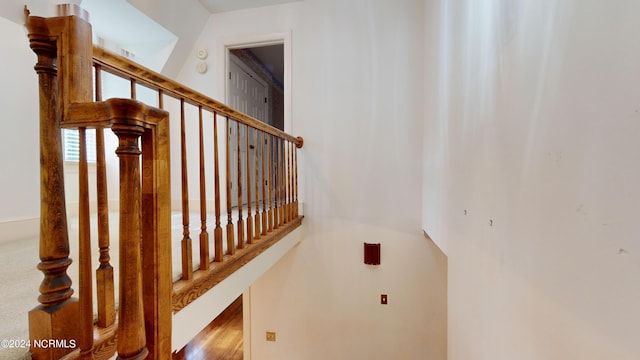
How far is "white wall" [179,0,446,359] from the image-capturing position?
2963mm

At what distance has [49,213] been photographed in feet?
2.21

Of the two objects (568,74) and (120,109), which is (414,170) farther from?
(120,109)

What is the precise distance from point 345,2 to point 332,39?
42 centimetres

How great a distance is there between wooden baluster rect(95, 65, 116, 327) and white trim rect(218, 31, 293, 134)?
96.6 inches

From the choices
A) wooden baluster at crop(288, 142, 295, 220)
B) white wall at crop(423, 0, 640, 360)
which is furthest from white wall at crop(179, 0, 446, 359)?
white wall at crop(423, 0, 640, 360)

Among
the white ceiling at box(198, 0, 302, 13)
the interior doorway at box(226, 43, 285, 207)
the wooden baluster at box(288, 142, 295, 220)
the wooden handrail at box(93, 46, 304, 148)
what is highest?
the white ceiling at box(198, 0, 302, 13)

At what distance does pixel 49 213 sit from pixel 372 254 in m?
2.78

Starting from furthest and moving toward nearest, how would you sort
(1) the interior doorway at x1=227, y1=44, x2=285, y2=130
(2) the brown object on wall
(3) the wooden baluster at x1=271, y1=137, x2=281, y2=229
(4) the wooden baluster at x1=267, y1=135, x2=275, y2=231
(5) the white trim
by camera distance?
1. (1) the interior doorway at x1=227, y1=44, x2=285, y2=130
2. (5) the white trim
3. (2) the brown object on wall
4. (3) the wooden baluster at x1=271, y1=137, x2=281, y2=229
5. (4) the wooden baluster at x1=267, y1=135, x2=275, y2=231

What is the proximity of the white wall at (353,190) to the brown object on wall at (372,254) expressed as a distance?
8cm

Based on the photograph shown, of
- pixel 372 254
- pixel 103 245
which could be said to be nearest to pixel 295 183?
pixel 372 254

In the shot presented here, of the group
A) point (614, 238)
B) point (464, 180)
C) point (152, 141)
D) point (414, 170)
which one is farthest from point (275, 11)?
point (614, 238)

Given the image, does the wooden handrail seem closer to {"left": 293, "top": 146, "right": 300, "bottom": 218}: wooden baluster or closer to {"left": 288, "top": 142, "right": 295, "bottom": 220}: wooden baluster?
{"left": 288, "top": 142, "right": 295, "bottom": 220}: wooden baluster

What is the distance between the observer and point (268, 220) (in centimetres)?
237

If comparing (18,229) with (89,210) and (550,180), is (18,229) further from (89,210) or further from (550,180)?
(550,180)
